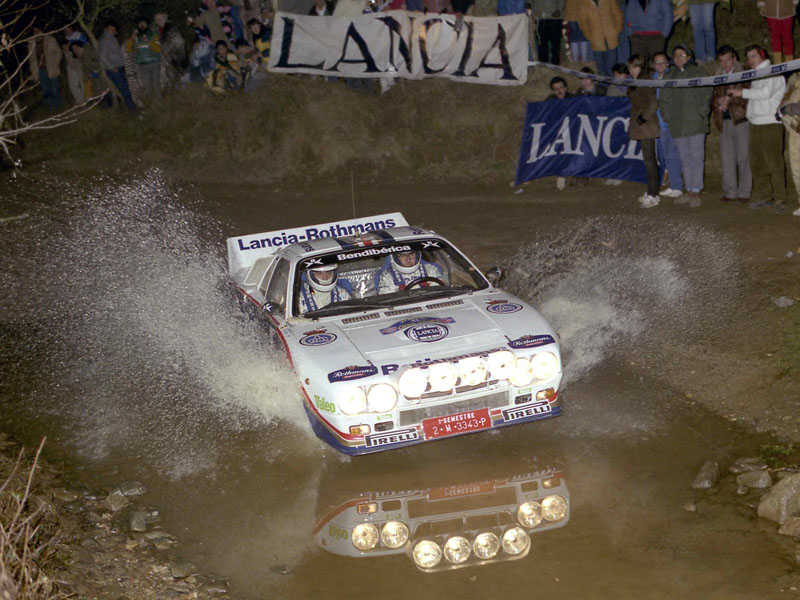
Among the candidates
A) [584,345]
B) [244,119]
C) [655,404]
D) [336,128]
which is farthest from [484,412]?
[244,119]

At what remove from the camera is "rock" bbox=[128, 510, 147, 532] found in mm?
5598

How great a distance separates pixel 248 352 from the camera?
793cm

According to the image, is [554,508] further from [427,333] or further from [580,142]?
[580,142]

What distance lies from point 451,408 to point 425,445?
668mm

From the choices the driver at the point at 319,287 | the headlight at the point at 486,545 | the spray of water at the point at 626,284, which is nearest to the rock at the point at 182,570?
the headlight at the point at 486,545

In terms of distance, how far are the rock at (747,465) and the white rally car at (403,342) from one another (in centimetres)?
119

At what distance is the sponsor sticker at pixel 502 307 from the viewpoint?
22.4 feet

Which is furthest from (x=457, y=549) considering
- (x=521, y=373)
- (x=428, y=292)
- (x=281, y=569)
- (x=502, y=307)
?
(x=428, y=292)

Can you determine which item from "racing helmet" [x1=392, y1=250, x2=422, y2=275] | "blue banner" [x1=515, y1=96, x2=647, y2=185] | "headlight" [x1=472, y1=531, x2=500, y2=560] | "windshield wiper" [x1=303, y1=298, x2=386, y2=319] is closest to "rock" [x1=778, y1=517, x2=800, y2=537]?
"headlight" [x1=472, y1=531, x2=500, y2=560]

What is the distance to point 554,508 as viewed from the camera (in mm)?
5574

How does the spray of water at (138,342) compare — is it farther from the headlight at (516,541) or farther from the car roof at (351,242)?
the headlight at (516,541)

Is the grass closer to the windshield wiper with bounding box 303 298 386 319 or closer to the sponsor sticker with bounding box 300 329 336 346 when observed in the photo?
the sponsor sticker with bounding box 300 329 336 346

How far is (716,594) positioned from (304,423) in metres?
3.22

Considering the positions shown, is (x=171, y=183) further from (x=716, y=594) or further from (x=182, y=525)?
(x=716, y=594)
